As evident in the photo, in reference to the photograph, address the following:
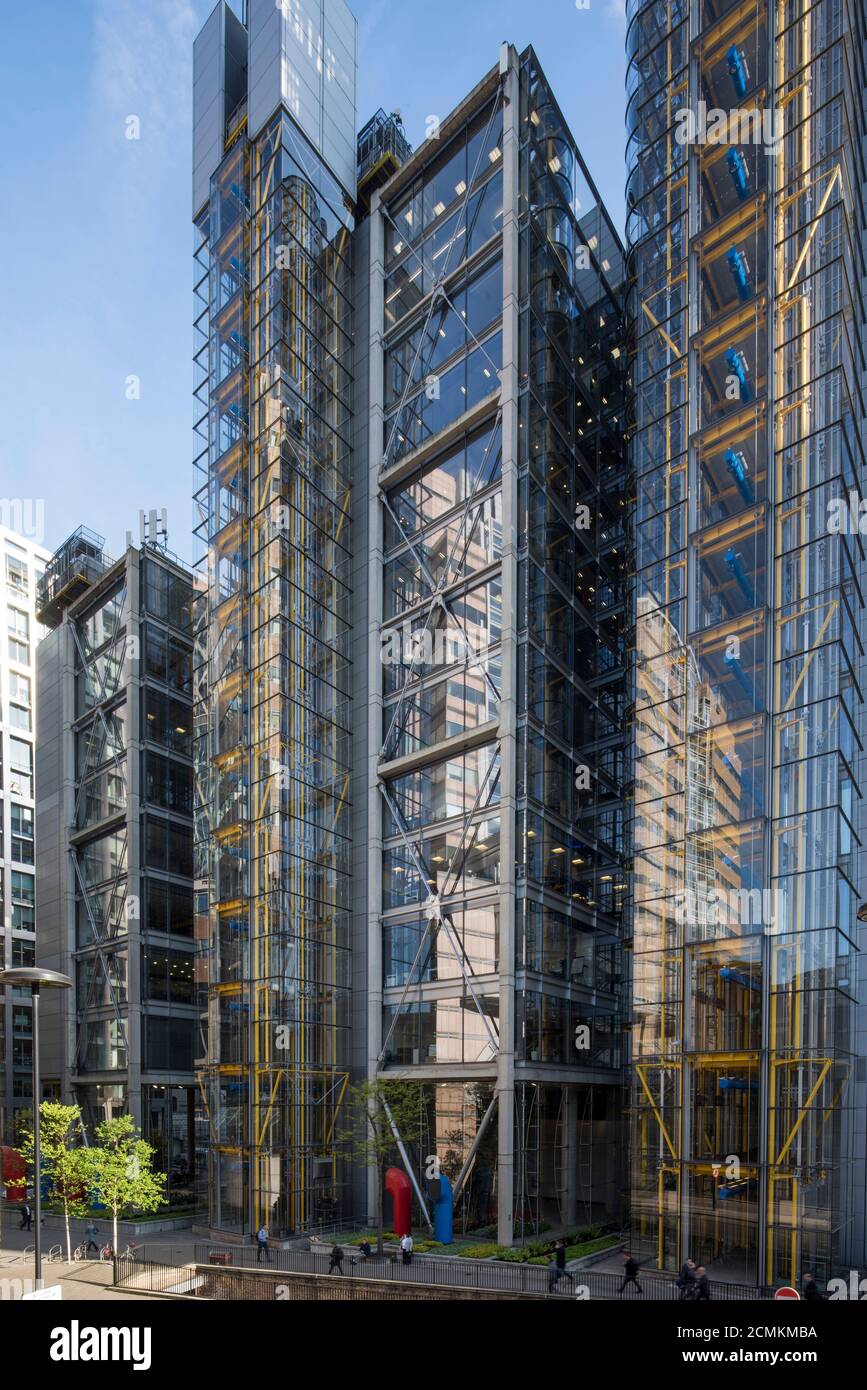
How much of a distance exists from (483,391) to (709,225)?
9.84 meters

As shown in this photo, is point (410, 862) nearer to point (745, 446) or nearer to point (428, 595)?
point (428, 595)

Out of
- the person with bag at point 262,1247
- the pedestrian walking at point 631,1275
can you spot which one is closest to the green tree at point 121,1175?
the person with bag at point 262,1247

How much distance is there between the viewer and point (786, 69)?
3067 cm

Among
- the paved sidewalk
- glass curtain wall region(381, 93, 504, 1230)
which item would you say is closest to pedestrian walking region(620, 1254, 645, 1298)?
glass curtain wall region(381, 93, 504, 1230)

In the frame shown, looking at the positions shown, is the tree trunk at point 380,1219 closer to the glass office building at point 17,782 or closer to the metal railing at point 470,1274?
the metal railing at point 470,1274

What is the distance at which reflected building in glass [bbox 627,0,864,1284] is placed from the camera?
1058 inches

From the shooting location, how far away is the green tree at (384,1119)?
1351 inches

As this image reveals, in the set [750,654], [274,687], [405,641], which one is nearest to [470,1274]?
[750,654]

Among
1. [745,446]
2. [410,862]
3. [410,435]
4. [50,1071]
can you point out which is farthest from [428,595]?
[50,1071]

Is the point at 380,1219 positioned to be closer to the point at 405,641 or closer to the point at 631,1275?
the point at 631,1275

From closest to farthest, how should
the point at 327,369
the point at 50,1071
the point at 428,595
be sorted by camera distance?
the point at 428,595, the point at 327,369, the point at 50,1071

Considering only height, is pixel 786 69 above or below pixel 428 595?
above

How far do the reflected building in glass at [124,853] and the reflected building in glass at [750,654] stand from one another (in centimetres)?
2937

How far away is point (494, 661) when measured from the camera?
36844mm
